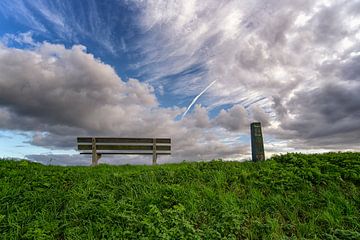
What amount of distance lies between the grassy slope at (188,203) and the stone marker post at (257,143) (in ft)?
6.31

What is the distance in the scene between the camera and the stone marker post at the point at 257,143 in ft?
35.8

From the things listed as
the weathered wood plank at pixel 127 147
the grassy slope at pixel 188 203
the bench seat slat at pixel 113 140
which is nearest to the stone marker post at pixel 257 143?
the grassy slope at pixel 188 203

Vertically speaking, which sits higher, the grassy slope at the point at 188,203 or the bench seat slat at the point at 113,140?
the bench seat slat at the point at 113,140

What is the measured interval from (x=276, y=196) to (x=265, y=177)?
0.97 metres

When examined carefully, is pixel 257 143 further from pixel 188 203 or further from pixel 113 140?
pixel 113 140

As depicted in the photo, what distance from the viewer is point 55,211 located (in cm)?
620

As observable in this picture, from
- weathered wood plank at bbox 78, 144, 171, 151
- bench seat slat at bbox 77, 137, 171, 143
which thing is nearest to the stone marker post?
weathered wood plank at bbox 78, 144, 171, 151

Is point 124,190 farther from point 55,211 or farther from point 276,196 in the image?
point 276,196

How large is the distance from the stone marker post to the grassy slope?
1923 millimetres

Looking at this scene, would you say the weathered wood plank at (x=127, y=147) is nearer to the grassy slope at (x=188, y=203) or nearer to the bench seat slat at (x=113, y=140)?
the bench seat slat at (x=113, y=140)

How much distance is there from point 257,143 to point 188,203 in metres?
5.45

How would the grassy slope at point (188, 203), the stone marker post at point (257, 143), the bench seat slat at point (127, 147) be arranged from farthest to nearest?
1. the bench seat slat at point (127, 147)
2. the stone marker post at point (257, 143)
3. the grassy slope at point (188, 203)

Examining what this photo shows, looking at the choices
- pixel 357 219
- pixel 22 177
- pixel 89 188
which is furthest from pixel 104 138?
pixel 357 219

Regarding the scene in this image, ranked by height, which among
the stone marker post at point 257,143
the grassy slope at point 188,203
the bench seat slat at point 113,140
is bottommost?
the grassy slope at point 188,203
